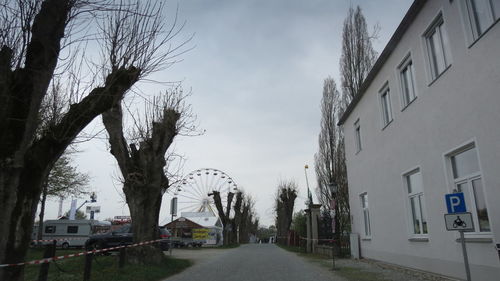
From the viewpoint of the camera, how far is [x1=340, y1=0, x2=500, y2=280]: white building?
772 cm

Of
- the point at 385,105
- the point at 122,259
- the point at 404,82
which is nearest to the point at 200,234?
the point at 122,259

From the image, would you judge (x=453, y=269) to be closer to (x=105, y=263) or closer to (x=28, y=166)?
(x=28, y=166)

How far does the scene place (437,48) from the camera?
33.5 feet

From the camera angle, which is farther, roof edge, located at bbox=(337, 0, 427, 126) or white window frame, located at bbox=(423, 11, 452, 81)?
roof edge, located at bbox=(337, 0, 427, 126)

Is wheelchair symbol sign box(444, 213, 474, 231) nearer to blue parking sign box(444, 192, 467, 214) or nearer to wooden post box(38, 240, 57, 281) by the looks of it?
blue parking sign box(444, 192, 467, 214)

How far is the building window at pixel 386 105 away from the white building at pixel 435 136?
1.6 inches

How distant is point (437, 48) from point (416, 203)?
4.86 meters

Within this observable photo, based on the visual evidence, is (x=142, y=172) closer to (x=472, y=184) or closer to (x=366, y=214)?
(x=472, y=184)

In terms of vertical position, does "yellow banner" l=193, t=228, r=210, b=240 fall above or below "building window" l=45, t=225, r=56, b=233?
below

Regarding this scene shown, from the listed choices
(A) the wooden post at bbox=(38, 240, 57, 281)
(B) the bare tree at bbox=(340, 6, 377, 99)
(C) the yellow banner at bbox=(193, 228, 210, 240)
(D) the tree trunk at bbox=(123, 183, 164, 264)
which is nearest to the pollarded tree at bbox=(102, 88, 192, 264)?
(D) the tree trunk at bbox=(123, 183, 164, 264)

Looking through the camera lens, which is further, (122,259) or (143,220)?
(143,220)

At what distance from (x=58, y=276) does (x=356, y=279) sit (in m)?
7.93

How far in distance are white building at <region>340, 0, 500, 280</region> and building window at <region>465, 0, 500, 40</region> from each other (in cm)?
2

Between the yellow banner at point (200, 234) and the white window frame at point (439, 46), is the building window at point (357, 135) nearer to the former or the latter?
the white window frame at point (439, 46)
